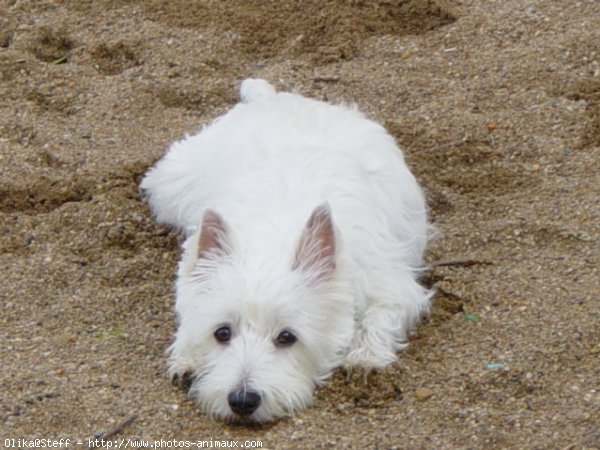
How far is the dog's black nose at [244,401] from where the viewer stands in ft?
17.7

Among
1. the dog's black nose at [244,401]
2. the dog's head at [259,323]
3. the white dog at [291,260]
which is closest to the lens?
the dog's black nose at [244,401]

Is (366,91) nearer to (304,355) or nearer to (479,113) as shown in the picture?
(479,113)

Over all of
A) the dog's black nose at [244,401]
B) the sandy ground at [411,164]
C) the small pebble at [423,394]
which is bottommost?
the sandy ground at [411,164]

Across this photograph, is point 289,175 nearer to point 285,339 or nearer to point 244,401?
point 285,339

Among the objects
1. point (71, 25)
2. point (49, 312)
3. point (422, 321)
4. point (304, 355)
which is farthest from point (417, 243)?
point (71, 25)

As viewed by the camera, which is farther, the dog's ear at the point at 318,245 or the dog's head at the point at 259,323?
the dog's ear at the point at 318,245

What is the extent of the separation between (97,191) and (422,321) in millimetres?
2141

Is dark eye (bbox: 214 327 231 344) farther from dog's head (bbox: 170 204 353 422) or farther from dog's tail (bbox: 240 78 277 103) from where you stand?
dog's tail (bbox: 240 78 277 103)

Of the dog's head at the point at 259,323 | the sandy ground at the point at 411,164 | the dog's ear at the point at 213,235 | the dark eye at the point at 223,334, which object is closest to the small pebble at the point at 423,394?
the sandy ground at the point at 411,164

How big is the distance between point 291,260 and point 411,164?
2.09 m

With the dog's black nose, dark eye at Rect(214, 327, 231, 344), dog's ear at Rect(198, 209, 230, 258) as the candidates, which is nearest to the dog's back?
dog's ear at Rect(198, 209, 230, 258)

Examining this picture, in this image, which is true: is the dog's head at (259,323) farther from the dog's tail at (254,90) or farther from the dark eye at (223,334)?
the dog's tail at (254,90)

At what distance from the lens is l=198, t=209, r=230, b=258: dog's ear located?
5.82 metres

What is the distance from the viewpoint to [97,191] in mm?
7457
